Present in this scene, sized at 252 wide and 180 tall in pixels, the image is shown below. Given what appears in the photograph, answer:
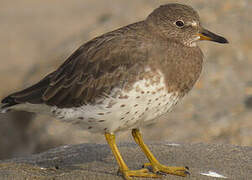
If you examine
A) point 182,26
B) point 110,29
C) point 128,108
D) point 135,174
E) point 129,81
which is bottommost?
point 135,174

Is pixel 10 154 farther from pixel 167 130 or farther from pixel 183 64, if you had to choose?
pixel 183 64

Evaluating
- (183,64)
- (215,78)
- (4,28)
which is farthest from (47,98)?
(4,28)

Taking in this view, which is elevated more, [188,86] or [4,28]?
[4,28]

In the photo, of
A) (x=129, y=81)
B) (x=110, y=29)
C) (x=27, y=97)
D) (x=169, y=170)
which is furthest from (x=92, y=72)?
(x=110, y=29)

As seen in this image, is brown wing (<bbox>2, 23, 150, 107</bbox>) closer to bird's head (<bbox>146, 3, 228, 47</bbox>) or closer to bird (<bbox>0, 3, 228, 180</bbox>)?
bird (<bbox>0, 3, 228, 180</bbox>)

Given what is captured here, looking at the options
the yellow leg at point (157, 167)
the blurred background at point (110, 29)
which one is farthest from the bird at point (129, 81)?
the blurred background at point (110, 29)

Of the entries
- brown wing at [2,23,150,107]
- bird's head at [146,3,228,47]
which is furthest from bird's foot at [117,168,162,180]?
bird's head at [146,3,228,47]

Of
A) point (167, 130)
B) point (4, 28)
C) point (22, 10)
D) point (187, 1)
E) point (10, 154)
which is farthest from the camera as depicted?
point (22, 10)

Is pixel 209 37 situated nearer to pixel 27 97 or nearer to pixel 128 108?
pixel 128 108
